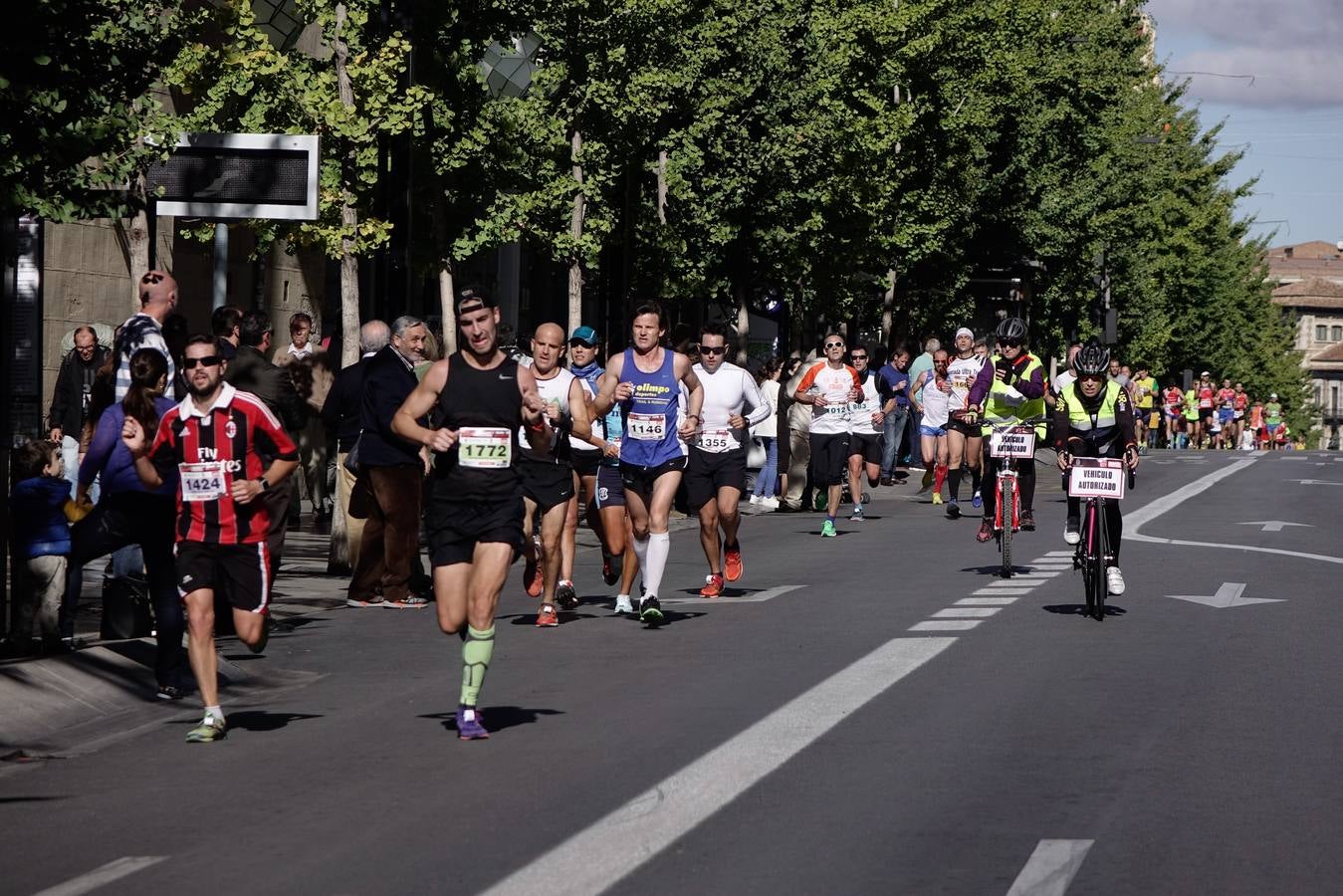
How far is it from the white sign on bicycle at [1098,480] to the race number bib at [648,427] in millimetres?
2636

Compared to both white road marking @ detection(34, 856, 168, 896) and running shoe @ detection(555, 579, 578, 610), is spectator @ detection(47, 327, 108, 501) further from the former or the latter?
white road marking @ detection(34, 856, 168, 896)

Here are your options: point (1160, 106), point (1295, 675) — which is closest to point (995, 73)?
point (1160, 106)

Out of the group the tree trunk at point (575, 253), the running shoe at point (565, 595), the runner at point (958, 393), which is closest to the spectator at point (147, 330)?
the running shoe at point (565, 595)

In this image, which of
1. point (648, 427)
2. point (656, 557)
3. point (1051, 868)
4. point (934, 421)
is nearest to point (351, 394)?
point (648, 427)

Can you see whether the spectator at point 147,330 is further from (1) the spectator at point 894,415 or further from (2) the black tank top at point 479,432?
(1) the spectator at point 894,415

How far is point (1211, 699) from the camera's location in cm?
1066

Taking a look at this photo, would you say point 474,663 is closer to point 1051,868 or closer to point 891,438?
point 1051,868

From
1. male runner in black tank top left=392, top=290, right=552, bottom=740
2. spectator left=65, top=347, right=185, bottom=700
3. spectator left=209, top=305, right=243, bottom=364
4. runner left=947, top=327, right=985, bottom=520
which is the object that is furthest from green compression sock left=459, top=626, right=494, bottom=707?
runner left=947, top=327, right=985, bottom=520

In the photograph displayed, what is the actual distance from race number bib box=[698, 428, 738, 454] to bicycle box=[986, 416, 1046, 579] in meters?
2.53

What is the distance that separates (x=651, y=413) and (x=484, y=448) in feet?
15.0

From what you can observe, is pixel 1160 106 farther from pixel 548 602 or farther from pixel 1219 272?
pixel 548 602

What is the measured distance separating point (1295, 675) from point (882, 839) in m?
4.89

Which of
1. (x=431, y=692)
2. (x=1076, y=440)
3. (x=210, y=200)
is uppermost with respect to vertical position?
(x=210, y=200)

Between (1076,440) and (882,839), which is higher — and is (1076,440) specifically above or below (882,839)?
above
